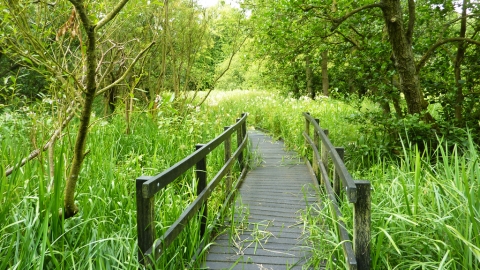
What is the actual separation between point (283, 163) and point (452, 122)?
10.4ft

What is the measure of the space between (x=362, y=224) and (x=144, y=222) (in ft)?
4.54

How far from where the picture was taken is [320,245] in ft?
11.6

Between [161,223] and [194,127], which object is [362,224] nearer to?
[161,223]

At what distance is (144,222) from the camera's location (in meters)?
2.67

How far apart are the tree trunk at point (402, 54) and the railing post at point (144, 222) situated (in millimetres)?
4928

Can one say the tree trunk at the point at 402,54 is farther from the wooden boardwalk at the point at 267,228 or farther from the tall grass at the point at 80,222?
the tall grass at the point at 80,222

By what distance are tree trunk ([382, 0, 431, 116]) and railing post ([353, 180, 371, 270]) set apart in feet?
13.7

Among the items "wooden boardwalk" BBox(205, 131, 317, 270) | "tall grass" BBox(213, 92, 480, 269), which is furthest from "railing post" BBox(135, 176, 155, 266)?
"tall grass" BBox(213, 92, 480, 269)

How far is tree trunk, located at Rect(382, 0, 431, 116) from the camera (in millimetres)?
6254

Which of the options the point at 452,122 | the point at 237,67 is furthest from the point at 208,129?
the point at 237,67

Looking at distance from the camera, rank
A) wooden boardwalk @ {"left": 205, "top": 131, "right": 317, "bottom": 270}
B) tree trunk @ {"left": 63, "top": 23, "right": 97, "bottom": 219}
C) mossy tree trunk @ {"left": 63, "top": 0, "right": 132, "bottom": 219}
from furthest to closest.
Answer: wooden boardwalk @ {"left": 205, "top": 131, "right": 317, "bottom": 270}, tree trunk @ {"left": 63, "top": 23, "right": 97, "bottom": 219}, mossy tree trunk @ {"left": 63, "top": 0, "right": 132, "bottom": 219}

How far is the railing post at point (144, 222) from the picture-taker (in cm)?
263

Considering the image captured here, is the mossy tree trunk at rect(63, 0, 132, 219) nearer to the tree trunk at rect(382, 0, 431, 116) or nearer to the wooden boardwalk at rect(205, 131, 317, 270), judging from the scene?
the wooden boardwalk at rect(205, 131, 317, 270)

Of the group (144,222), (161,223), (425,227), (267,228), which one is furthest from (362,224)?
(267,228)
